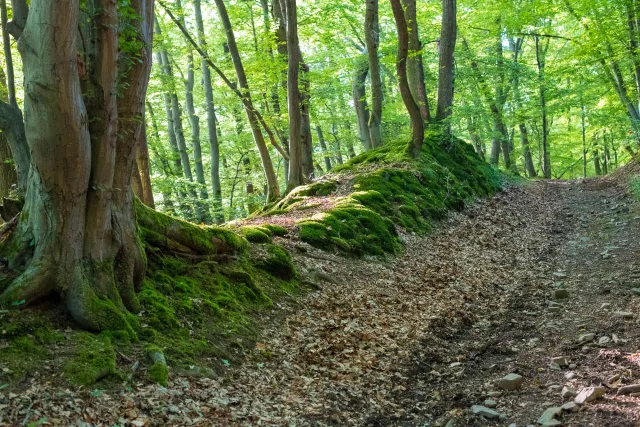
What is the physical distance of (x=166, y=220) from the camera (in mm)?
6605

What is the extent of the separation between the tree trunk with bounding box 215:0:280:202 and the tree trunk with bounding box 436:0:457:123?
268 inches

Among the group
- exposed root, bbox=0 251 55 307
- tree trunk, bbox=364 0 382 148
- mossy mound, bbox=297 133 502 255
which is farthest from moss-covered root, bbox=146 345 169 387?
tree trunk, bbox=364 0 382 148

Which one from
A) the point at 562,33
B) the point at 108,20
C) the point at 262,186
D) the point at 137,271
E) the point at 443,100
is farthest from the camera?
the point at 562,33

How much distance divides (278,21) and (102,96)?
9499mm

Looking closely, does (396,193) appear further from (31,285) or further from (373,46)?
(31,285)

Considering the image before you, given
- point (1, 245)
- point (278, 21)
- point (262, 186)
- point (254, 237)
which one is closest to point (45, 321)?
point (1, 245)

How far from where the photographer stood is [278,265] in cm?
750

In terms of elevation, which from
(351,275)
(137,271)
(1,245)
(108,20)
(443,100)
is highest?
(443,100)

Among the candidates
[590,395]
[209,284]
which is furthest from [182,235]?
[590,395]

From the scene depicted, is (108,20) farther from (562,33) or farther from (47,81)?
(562,33)

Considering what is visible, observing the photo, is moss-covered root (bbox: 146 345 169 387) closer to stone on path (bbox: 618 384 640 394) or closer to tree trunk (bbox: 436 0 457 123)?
stone on path (bbox: 618 384 640 394)

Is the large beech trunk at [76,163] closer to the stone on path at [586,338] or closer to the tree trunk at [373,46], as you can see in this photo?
the stone on path at [586,338]

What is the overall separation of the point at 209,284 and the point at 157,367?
2043 millimetres

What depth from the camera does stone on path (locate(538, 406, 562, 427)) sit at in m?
3.84
